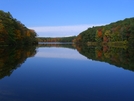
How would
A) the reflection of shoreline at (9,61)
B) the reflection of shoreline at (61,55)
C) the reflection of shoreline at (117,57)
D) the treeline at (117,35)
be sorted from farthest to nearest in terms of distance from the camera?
the treeline at (117,35)
the reflection of shoreline at (61,55)
the reflection of shoreline at (117,57)
the reflection of shoreline at (9,61)

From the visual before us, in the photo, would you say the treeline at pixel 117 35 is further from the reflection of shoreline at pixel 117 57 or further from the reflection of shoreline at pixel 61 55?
the reflection of shoreline at pixel 61 55

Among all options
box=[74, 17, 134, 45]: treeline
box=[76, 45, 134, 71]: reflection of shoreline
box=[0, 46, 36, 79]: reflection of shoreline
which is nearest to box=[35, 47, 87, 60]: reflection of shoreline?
box=[76, 45, 134, 71]: reflection of shoreline

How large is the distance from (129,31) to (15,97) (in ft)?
264

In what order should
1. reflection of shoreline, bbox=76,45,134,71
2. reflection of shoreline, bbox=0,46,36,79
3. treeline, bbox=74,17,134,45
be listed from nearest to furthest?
reflection of shoreline, bbox=0,46,36,79
reflection of shoreline, bbox=76,45,134,71
treeline, bbox=74,17,134,45

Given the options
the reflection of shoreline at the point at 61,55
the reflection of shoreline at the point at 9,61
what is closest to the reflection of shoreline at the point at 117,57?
the reflection of shoreline at the point at 61,55

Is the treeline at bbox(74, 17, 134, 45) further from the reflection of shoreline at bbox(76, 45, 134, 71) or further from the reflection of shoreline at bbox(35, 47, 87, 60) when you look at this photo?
the reflection of shoreline at bbox(35, 47, 87, 60)

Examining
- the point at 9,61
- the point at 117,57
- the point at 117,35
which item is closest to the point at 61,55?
the point at 117,57

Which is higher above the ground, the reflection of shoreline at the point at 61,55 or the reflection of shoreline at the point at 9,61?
the reflection of shoreline at the point at 9,61

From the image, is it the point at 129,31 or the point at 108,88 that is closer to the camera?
the point at 108,88

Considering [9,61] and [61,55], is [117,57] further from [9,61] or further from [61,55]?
[9,61]

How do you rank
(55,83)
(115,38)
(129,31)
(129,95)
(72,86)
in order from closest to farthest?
(129,95)
(72,86)
(55,83)
(129,31)
(115,38)

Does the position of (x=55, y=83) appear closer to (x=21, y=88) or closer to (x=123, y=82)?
(x=21, y=88)

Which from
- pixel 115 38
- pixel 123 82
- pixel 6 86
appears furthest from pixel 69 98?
pixel 115 38

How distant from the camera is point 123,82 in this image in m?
14.7
